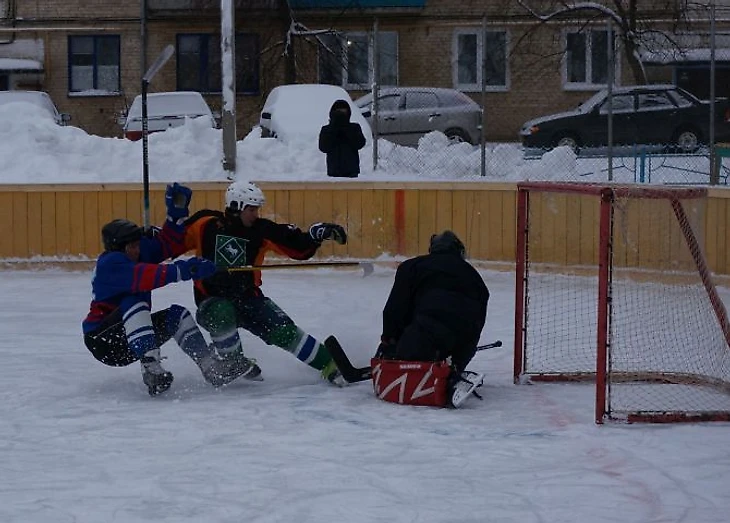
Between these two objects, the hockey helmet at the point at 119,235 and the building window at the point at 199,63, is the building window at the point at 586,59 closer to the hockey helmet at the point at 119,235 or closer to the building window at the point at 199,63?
the building window at the point at 199,63

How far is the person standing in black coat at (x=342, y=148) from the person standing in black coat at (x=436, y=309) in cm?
646

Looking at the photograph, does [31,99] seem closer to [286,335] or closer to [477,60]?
[477,60]

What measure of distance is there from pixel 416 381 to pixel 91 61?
20.3 meters

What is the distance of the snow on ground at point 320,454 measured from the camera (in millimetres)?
5422

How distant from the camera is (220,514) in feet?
17.5

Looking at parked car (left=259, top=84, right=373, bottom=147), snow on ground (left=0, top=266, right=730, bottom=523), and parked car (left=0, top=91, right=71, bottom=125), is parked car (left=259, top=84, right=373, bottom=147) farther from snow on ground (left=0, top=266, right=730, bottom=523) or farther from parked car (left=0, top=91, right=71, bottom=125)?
snow on ground (left=0, top=266, right=730, bottom=523)

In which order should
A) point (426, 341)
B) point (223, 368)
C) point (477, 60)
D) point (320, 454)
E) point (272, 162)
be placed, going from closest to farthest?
point (320, 454)
point (426, 341)
point (223, 368)
point (272, 162)
point (477, 60)

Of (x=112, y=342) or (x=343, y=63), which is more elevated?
(x=343, y=63)

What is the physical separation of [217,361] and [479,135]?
25.2ft

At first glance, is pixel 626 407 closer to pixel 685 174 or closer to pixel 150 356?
pixel 150 356

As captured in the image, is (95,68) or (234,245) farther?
(95,68)

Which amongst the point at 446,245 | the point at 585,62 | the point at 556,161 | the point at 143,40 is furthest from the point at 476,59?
the point at 446,245

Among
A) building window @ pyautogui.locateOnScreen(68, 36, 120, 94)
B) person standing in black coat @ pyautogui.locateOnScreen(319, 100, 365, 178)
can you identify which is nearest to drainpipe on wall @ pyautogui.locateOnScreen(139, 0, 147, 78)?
building window @ pyautogui.locateOnScreen(68, 36, 120, 94)

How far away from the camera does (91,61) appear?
26484mm
